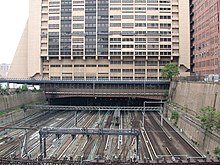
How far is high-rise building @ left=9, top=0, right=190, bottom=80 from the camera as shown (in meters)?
77.7

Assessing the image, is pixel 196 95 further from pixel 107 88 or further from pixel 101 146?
pixel 107 88

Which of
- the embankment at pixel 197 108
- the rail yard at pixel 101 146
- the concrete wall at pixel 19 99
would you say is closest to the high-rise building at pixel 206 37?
the embankment at pixel 197 108

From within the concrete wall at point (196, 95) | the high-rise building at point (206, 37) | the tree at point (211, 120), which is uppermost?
the high-rise building at point (206, 37)

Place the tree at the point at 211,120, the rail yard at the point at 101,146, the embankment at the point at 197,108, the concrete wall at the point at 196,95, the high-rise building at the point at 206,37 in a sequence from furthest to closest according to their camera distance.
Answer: the high-rise building at the point at 206,37
the concrete wall at the point at 196,95
the embankment at the point at 197,108
the tree at the point at 211,120
the rail yard at the point at 101,146

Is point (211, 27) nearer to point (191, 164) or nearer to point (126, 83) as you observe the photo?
point (126, 83)

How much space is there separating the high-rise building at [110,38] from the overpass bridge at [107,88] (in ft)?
37.3

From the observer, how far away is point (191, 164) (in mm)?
A: 17391

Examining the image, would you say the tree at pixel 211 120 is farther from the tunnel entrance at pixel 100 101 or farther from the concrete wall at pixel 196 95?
the tunnel entrance at pixel 100 101

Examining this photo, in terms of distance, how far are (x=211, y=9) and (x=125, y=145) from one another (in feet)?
123

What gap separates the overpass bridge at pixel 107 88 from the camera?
6594 centimetres

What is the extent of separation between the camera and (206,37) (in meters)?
59.9

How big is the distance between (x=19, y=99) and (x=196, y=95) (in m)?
36.3

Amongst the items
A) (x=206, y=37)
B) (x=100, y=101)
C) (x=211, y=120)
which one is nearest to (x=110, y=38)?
(x=100, y=101)

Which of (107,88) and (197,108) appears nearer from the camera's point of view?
(197,108)
